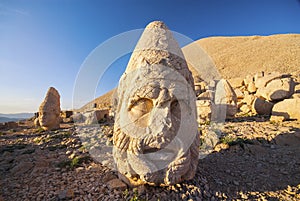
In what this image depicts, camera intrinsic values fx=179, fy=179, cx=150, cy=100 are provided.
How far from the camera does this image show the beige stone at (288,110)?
8.17 m

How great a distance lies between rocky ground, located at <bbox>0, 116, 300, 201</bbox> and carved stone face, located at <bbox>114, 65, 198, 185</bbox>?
1.02 ft

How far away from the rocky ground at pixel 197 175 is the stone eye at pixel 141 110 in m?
1.09

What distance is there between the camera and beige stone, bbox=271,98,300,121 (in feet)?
26.8

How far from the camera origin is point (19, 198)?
314 cm

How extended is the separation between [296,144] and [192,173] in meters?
4.32

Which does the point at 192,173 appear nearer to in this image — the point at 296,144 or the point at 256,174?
the point at 256,174

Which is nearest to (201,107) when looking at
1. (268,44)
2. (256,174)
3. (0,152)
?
(256,174)

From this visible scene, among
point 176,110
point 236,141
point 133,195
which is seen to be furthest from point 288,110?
point 133,195

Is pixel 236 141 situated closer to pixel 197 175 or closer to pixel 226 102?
pixel 197 175

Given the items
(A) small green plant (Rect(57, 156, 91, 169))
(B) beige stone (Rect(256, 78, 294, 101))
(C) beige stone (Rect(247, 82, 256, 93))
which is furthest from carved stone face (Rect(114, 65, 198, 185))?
(C) beige stone (Rect(247, 82, 256, 93))

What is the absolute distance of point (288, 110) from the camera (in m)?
8.50

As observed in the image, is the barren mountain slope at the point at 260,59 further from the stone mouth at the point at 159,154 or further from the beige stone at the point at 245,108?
the stone mouth at the point at 159,154

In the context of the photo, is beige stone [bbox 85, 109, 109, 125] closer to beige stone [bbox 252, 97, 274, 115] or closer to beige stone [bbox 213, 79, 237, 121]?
beige stone [bbox 213, 79, 237, 121]

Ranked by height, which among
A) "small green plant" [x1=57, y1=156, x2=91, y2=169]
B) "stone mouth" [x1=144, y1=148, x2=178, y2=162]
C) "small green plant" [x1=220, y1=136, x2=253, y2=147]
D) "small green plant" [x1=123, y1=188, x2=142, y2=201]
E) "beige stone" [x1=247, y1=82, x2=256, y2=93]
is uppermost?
"beige stone" [x1=247, y1=82, x2=256, y2=93]
